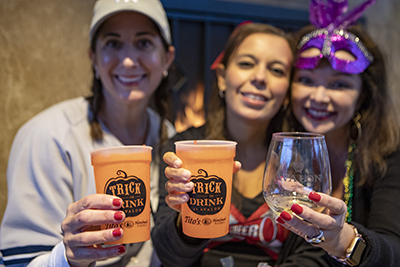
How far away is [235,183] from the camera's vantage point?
5.43 ft

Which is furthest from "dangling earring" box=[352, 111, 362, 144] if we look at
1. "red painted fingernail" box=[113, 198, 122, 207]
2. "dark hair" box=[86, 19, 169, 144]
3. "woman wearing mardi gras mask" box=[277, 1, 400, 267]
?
"red painted fingernail" box=[113, 198, 122, 207]

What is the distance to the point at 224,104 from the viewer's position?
1.95 meters

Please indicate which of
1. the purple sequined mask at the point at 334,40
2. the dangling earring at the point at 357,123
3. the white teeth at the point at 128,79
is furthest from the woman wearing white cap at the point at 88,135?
the dangling earring at the point at 357,123

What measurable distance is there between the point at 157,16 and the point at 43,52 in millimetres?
1445

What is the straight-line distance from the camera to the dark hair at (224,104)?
1791mm

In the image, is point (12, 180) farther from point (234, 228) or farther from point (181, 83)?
point (181, 83)

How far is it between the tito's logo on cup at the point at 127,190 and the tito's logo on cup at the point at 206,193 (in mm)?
171

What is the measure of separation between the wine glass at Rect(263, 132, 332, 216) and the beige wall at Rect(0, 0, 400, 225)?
2.26 m

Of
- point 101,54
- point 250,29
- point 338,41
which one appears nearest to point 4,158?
point 101,54

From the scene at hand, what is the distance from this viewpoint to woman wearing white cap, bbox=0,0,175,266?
136 centimetres

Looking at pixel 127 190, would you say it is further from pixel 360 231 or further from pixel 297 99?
pixel 297 99

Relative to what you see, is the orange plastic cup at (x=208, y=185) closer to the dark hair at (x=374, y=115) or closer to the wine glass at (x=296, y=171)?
the wine glass at (x=296, y=171)

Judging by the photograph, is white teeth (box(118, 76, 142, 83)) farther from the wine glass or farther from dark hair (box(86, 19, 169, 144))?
the wine glass

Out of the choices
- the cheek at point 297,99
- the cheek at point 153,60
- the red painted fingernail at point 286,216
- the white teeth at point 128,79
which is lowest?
the red painted fingernail at point 286,216
